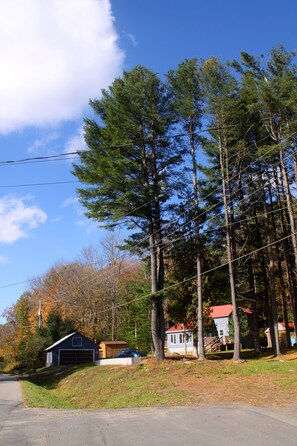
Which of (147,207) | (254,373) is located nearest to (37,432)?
(254,373)

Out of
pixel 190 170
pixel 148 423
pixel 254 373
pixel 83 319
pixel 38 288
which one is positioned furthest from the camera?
pixel 38 288

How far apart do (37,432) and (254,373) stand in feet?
41.0

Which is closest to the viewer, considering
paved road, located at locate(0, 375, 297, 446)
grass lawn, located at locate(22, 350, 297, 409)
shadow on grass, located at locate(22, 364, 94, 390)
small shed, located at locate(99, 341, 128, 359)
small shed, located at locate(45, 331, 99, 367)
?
paved road, located at locate(0, 375, 297, 446)

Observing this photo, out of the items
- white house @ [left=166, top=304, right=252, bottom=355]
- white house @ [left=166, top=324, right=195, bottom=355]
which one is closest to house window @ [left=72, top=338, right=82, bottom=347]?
white house @ [left=166, top=304, right=252, bottom=355]

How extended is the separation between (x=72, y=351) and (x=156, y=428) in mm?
36626

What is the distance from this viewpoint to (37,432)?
326 inches

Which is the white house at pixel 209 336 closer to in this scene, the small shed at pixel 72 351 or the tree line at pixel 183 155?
the small shed at pixel 72 351

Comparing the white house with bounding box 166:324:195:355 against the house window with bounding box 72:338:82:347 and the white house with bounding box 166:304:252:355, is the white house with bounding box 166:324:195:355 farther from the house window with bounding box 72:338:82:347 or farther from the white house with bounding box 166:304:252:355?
the house window with bounding box 72:338:82:347

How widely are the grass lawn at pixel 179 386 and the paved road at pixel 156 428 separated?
8.45ft

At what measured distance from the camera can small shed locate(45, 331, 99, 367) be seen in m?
42.5

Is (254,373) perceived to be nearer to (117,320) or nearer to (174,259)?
(174,259)

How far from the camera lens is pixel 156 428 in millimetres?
8602

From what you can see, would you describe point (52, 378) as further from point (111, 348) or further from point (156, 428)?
point (156, 428)

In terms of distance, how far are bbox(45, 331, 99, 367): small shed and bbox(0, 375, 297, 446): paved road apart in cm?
3260
